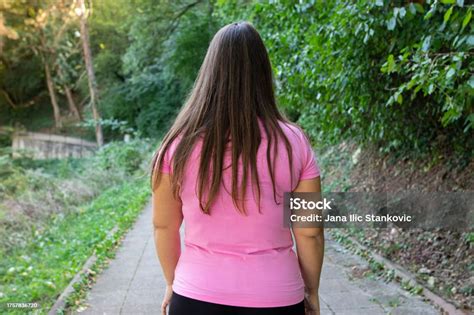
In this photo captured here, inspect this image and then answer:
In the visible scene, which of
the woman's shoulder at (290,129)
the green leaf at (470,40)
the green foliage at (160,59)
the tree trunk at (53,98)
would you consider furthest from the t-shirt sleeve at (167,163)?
the tree trunk at (53,98)

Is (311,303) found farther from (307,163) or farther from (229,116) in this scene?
(229,116)

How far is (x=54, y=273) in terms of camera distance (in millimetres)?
5277

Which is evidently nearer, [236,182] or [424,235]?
[236,182]

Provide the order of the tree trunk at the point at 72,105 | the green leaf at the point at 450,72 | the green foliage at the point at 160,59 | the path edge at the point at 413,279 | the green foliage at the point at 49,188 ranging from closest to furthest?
the green leaf at the point at 450,72 → the path edge at the point at 413,279 → the green foliage at the point at 49,188 → the green foliage at the point at 160,59 → the tree trunk at the point at 72,105

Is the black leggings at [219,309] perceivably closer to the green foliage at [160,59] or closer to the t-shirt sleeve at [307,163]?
the t-shirt sleeve at [307,163]

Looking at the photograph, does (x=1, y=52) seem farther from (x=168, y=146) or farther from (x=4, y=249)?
(x=168, y=146)

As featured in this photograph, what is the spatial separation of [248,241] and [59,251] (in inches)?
221

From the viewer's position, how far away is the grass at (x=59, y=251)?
15.4 ft

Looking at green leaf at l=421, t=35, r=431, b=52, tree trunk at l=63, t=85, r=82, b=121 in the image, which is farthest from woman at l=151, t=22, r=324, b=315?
tree trunk at l=63, t=85, r=82, b=121

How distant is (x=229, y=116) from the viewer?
1.64m

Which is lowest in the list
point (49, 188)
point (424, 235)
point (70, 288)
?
point (49, 188)

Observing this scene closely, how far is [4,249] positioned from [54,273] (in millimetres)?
2978

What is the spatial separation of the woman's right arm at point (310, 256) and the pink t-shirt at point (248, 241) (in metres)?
0.11

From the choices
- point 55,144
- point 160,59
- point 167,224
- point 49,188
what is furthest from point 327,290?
point 55,144
